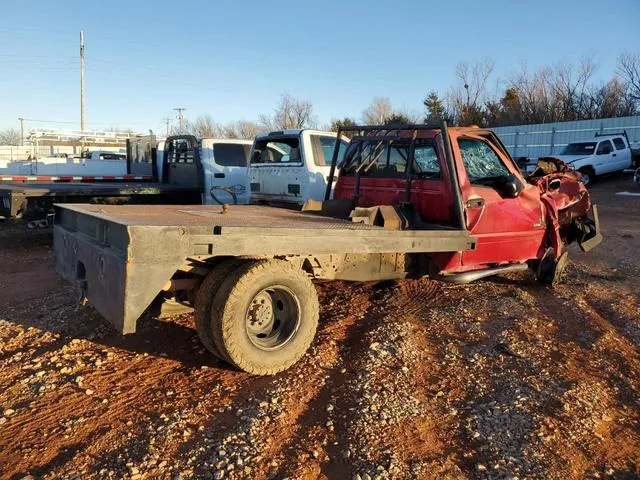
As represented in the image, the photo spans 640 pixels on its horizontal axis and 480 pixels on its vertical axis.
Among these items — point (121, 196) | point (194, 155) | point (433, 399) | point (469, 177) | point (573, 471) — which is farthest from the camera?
point (194, 155)

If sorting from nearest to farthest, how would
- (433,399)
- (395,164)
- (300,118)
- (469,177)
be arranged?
1. (433,399)
2. (469,177)
3. (395,164)
4. (300,118)

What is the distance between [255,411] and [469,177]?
11.5ft

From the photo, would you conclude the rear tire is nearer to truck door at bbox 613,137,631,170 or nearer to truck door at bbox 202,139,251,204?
truck door at bbox 613,137,631,170

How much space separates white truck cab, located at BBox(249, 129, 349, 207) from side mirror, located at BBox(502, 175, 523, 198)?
3.02m

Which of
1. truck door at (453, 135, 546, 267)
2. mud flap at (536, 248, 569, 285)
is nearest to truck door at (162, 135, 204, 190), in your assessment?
truck door at (453, 135, 546, 267)

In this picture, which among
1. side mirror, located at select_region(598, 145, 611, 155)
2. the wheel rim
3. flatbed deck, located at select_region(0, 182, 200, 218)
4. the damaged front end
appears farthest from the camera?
side mirror, located at select_region(598, 145, 611, 155)

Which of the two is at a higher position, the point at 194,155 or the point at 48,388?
the point at 194,155

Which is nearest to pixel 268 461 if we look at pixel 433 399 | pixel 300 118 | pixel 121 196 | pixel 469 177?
pixel 433 399

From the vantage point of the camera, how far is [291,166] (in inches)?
336

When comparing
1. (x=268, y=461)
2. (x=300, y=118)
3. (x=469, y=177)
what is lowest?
(x=268, y=461)

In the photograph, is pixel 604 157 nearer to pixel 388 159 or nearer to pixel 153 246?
pixel 388 159

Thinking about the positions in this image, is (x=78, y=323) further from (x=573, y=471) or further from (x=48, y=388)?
(x=573, y=471)

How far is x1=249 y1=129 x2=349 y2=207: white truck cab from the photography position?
836cm

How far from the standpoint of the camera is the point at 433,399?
3836 millimetres
